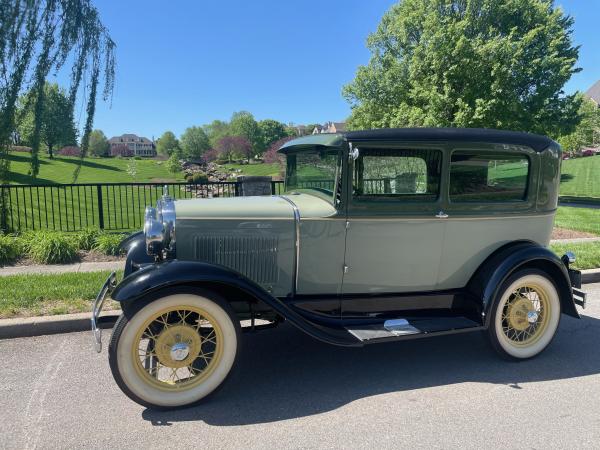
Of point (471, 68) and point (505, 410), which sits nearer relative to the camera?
point (505, 410)

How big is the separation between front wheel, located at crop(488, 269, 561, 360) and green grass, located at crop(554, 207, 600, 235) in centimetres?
707

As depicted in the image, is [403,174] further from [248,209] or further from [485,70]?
[485,70]

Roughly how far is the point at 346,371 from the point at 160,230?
1.80 meters

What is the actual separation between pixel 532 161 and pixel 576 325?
193 centimetres

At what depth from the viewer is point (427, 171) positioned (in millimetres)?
3365

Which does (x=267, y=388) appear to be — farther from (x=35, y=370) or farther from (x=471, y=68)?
(x=471, y=68)

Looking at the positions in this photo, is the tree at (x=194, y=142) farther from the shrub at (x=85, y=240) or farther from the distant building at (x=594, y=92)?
the shrub at (x=85, y=240)

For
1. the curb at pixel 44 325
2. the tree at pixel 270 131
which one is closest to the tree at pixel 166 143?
the tree at pixel 270 131

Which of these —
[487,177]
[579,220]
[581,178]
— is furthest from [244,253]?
[581,178]

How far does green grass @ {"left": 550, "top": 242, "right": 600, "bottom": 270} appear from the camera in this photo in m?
6.23

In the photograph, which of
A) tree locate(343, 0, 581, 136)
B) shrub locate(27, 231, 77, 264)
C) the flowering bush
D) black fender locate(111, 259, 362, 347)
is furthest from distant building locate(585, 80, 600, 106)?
the flowering bush

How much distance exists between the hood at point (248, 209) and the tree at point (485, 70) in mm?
12077

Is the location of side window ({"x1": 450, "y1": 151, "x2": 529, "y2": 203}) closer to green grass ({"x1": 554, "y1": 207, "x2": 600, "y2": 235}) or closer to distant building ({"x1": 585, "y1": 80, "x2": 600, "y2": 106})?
green grass ({"x1": 554, "y1": 207, "x2": 600, "y2": 235})

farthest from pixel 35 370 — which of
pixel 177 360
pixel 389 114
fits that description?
pixel 389 114
